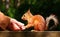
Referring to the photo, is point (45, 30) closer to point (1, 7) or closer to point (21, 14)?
point (21, 14)

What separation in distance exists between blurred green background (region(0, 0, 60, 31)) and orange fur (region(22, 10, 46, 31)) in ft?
0.14

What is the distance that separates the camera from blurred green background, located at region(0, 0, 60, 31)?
1.59m

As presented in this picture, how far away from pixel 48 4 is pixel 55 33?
0.35 metres

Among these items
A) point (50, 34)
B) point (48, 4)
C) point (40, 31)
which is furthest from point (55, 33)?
point (48, 4)

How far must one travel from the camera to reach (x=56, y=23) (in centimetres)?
159

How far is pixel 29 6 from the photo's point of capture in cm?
161

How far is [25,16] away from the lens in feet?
5.28

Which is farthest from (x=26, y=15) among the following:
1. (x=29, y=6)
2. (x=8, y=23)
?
(x=8, y=23)

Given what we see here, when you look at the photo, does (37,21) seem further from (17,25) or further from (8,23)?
(8,23)

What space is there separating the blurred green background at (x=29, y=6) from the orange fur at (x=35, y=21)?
0.04 m

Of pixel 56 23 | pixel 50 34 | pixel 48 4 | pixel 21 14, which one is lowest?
pixel 50 34

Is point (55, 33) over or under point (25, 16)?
under

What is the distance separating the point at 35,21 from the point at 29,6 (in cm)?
19

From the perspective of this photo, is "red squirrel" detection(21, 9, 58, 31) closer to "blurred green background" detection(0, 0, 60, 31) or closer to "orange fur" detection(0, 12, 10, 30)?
"blurred green background" detection(0, 0, 60, 31)
